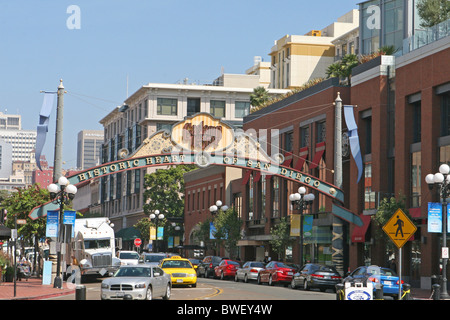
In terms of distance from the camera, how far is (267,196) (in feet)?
231

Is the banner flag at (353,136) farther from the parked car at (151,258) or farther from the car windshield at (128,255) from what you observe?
the car windshield at (128,255)

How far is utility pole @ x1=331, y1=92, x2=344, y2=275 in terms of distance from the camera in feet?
160

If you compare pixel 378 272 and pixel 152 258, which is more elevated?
pixel 378 272

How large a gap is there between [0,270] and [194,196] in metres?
55.4

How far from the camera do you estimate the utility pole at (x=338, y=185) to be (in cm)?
4878

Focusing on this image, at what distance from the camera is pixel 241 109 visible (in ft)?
393

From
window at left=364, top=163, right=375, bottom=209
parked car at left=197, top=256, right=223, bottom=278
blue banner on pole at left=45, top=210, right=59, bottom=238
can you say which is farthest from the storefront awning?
blue banner on pole at left=45, top=210, right=59, bottom=238

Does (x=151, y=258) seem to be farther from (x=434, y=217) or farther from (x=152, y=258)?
(x=434, y=217)

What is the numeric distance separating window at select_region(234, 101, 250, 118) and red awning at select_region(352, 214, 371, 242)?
68.0 meters

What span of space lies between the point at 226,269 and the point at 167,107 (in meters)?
62.4

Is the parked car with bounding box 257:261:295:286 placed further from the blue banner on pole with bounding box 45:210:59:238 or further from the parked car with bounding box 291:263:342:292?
the blue banner on pole with bounding box 45:210:59:238

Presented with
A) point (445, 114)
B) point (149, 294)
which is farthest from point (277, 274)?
point (149, 294)

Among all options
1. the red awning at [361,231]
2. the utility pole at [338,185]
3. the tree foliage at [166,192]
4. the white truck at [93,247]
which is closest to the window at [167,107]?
the tree foliage at [166,192]
